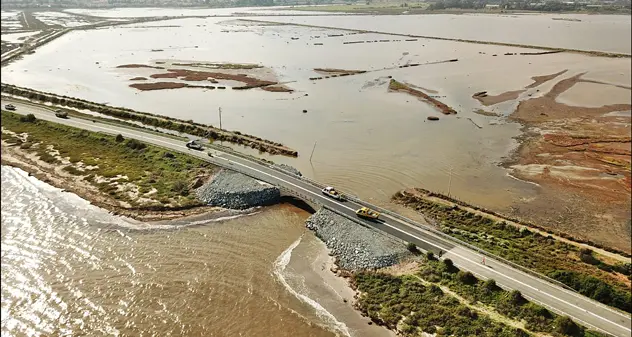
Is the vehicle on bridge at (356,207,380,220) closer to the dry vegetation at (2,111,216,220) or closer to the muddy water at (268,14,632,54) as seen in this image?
the dry vegetation at (2,111,216,220)

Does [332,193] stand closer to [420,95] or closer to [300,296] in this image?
[300,296]

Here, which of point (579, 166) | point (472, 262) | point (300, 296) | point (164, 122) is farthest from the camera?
point (164, 122)

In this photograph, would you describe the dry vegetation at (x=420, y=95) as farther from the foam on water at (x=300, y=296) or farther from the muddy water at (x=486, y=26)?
the foam on water at (x=300, y=296)

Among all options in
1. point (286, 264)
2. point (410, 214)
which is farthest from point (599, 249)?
point (286, 264)

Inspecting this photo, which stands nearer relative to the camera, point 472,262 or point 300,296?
point 300,296

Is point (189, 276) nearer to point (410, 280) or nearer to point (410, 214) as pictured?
point (410, 280)

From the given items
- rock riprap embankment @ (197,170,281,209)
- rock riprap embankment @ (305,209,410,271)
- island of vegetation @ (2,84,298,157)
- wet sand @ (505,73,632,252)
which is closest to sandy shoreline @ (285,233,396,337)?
rock riprap embankment @ (305,209,410,271)

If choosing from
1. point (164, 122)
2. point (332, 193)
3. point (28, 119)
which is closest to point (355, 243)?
point (332, 193)
